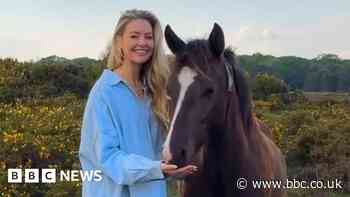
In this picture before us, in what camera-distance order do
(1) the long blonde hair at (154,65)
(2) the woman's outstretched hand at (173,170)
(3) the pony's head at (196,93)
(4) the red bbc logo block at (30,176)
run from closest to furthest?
(2) the woman's outstretched hand at (173,170) → (3) the pony's head at (196,93) → (1) the long blonde hair at (154,65) → (4) the red bbc logo block at (30,176)

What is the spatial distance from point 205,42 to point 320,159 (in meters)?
4.54

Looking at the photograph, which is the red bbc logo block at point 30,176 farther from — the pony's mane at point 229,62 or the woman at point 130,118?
the woman at point 130,118

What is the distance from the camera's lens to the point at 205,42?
2914 millimetres

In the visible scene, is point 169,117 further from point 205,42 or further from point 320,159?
point 320,159

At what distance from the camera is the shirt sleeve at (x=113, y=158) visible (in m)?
2.43

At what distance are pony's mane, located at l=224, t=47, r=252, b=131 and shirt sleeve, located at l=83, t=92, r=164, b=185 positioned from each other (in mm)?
906

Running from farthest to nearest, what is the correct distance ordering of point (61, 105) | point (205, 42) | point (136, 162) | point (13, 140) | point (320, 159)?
point (61, 105) < point (320, 159) < point (13, 140) < point (205, 42) < point (136, 162)

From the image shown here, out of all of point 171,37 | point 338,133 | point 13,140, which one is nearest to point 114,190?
point 171,37

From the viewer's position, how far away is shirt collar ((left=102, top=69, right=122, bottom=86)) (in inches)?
101

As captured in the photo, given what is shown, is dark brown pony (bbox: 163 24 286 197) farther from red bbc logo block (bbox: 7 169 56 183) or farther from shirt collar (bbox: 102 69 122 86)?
red bbc logo block (bbox: 7 169 56 183)

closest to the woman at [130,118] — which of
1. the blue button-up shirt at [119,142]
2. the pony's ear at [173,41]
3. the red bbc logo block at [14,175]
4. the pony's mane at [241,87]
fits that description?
the blue button-up shirt at [119,142]

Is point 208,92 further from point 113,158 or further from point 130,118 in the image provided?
point 113,158

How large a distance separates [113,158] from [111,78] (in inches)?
15.1

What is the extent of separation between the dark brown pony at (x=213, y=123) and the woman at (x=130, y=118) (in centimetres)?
11
